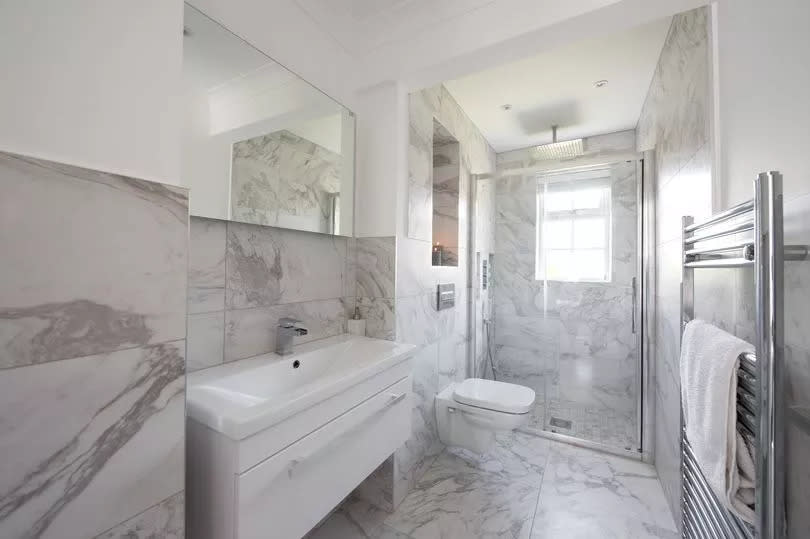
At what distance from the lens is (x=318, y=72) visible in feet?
5.28

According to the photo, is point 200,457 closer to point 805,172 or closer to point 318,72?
point 805,172

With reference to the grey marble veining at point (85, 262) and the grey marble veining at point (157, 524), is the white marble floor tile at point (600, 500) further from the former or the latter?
the grey marble veining at point (85, 262)

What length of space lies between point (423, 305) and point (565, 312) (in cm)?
129

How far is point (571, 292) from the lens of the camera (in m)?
2.53

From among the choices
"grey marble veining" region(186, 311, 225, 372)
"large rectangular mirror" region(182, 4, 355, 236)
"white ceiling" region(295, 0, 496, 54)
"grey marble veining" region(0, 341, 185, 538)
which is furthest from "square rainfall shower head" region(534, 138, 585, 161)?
"grey marble veining" region(0, 341, 185, 538)

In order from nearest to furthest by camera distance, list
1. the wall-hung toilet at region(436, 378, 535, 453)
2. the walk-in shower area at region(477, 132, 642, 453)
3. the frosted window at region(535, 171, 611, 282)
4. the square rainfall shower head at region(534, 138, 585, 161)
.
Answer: the wall-hung toilet at region(436, 378, 535, 453)
the walk-in shower area at region(477, 132, 642, 453)
the frosted window at region(535, 171, 611, 282)
the square rainfall shower head at region(534, 138, 585, 161)

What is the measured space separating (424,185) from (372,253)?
62 cm

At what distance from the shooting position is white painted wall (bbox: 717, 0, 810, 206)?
0.69 m

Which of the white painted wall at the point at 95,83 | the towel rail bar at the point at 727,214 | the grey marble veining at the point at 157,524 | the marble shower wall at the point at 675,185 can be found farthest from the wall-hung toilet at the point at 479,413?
the white painted wall at the point at 95,83

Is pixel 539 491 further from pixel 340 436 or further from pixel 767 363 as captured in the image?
pixel 767 363

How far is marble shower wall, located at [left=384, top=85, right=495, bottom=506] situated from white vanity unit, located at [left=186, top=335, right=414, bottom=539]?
1.69 ft

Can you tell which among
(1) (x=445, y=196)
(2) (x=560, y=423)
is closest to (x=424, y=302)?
(1) (x=445, y=196)

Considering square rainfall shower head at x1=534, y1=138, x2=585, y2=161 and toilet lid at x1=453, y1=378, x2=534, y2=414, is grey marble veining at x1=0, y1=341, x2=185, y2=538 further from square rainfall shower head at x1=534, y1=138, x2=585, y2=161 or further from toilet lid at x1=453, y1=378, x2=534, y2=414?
square rainfall shower head at x1=534, y1=138, x2=585, y2=161

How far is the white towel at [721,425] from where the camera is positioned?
734 millimetres
